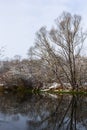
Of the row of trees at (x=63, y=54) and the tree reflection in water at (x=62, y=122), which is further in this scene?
the row of trees at (x=63, y=54)

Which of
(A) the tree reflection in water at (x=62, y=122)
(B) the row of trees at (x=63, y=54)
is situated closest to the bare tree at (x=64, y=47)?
(B) the row of trees at (x=63, y=54)

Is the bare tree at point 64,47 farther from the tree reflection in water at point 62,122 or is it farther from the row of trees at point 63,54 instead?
the tree reflection in water at point 62,122

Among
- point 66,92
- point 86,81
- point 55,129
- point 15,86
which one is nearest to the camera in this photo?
point 55,129

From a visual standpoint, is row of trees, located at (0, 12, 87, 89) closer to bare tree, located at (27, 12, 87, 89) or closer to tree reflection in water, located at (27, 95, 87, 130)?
bare tree, located at (27, 12, 87, 89)

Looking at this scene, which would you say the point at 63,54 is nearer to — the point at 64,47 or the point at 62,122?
the point at 64,47

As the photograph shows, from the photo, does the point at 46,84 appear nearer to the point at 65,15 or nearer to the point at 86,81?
the point at 86,81

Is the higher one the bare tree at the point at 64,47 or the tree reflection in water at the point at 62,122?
the bare tree at the point at 64,47

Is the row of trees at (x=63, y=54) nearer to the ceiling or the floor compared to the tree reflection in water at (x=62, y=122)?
nearer to the ceiling

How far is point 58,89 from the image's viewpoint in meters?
41.7

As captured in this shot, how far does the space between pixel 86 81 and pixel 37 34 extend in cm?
947

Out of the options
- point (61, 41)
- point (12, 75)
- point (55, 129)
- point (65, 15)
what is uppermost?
point (65, 15)

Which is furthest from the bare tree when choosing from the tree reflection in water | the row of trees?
the tree reflection in water

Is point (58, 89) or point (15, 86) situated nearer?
point (58, 89)

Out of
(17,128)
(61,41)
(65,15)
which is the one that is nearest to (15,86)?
(61,41)
